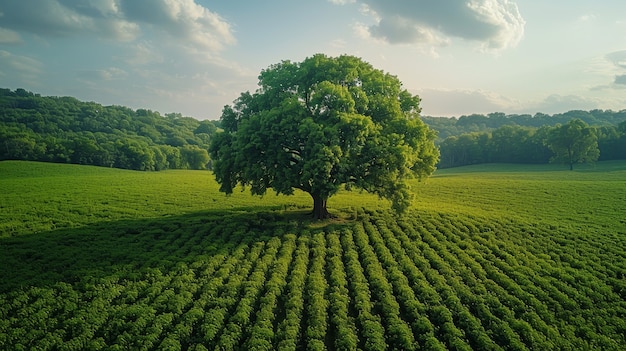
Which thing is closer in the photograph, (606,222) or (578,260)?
(578,260)

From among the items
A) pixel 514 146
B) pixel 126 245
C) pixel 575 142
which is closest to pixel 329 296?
pixel 126 245

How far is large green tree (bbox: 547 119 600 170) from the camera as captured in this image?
291 feet

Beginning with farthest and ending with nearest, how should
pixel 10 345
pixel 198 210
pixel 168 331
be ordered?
pixel 198 210
pixel 168 331
pixel 10 345

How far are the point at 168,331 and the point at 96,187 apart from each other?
47599mm

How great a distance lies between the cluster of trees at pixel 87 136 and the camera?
321 feet

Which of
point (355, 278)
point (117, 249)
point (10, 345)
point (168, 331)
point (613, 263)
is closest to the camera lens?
point (10, 345)

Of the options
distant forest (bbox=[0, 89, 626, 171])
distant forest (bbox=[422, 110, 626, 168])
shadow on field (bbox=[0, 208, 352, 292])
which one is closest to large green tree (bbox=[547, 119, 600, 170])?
distant forest (bbox=[0, 89, 626, 171])

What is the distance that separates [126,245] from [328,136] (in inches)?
709

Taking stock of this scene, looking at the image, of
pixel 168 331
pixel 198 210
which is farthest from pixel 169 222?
pixel 168 331

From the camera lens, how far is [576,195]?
49406 mm

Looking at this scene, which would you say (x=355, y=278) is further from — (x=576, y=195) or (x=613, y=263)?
(x=576, y=195)

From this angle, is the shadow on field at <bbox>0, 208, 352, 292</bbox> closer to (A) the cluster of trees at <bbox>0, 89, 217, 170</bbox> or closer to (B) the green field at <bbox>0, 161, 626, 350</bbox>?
(B) the green field at <bbox>0, 161, 626, 350</bbox>

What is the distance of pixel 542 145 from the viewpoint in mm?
115812

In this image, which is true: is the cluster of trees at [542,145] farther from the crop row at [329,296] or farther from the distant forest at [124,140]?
the crop row at [329,296]
